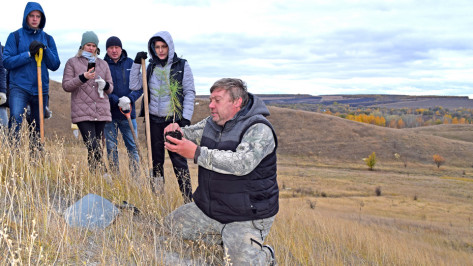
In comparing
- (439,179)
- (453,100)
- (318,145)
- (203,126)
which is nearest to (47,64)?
(203,126)

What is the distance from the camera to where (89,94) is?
20.3 ft

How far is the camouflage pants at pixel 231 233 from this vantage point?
3.89 meters

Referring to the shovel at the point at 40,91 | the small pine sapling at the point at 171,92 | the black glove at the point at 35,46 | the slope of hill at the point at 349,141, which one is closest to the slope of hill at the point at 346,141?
the slope of hill at the point at 349,141

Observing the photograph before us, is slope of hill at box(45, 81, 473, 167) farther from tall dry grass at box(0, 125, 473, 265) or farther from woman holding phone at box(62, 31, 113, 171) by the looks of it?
woman holding phone at box(62, 31, 113, 171)

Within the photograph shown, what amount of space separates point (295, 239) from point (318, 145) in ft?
90.9

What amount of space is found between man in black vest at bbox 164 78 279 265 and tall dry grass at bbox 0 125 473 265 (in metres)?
0.38

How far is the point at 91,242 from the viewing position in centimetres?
405

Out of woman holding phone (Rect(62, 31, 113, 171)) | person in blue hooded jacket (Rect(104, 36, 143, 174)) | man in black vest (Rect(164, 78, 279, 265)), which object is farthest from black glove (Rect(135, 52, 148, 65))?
man in black vest (Rect(164, 78, 279, 265))

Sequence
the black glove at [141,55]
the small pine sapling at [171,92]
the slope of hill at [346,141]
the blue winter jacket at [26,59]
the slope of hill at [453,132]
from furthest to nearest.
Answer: the slope of hill at [453,132] → the slope of hill at [346,141] → the blue winter jacket at [26,59] → the black glove at [141,55] → the small pine sapling at [171,92]

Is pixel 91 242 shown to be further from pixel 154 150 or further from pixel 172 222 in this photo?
pixel 154 150

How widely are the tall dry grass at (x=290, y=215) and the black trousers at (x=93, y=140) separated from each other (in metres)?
0.22

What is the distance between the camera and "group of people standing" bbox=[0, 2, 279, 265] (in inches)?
151

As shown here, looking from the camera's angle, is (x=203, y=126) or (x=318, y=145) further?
(x=318, y=145)

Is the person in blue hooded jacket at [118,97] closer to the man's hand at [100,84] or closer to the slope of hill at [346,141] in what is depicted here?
the man's hand at [100,84]
